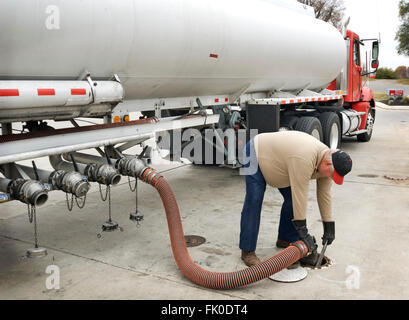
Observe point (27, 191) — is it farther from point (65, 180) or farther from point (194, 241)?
point (194, 241)

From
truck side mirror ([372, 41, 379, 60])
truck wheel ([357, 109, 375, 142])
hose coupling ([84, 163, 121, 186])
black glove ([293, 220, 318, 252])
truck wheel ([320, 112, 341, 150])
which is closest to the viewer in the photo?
black glove ([293, 220, 318, 252])

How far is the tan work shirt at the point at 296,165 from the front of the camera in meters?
4.03

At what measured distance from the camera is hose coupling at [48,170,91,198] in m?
4.27

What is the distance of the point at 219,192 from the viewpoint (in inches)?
300

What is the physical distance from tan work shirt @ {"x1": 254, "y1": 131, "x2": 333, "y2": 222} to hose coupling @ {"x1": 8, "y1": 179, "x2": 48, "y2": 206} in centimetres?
204

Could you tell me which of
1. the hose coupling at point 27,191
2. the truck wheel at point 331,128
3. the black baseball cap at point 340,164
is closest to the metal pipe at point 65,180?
the hose coupling at point 27,191

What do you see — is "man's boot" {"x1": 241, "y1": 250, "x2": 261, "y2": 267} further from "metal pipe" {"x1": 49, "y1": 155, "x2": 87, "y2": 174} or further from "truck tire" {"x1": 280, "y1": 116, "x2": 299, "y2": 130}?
Result: "truck tire" {"x1": 280, "y1": 116, "x2": 299, "y2": 130}

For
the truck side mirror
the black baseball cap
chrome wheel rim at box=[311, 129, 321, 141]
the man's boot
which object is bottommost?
the man's boot

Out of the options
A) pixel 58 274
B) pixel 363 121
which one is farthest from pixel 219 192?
pixel 363 121

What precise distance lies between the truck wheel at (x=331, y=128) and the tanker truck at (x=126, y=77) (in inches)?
66.9

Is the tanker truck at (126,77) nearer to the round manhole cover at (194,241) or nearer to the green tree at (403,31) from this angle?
the round manhole cover at (194,241)

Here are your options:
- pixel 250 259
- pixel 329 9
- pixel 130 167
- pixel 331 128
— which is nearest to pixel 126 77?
pixel 130 167

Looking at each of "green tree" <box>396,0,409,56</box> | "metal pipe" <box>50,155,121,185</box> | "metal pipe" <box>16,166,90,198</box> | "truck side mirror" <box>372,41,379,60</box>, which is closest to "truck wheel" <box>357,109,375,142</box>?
"truck side mirror" <box>372,41,379,60</box>

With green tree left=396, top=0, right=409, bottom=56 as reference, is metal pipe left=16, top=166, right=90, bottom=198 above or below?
below
